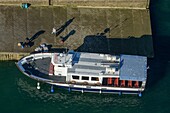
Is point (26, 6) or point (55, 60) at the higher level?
point (26, 6)

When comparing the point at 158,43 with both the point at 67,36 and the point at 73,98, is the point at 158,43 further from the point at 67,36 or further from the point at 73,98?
the point at 73,98

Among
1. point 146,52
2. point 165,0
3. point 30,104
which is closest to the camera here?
point 30,104

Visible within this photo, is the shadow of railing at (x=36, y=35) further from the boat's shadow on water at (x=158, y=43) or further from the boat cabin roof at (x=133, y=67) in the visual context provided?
the boat's shadow on water at (x=158, y=43)

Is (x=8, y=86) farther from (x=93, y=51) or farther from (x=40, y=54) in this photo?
(x=93, y=51)

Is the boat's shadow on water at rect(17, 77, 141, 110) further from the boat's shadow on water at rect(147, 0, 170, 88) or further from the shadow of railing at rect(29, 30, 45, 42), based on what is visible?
the shadow of railing at rect(29, 30, 45, 42)

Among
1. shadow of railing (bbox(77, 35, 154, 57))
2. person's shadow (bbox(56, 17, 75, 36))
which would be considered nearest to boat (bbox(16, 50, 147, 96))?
shadow of railing (bbox(77, 35, 154, 57))

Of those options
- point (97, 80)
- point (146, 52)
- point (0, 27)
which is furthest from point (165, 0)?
point (0, 27)
